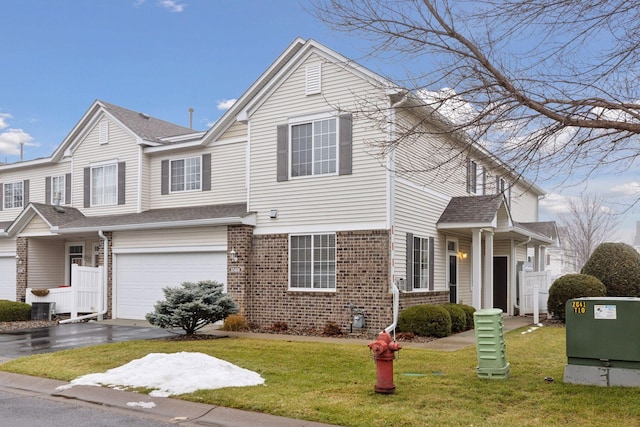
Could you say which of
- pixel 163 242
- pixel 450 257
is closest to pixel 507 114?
pixel 450 257

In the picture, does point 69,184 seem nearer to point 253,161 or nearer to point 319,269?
point 253,161

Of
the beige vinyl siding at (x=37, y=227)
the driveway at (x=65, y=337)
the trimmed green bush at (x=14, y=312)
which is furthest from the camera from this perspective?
the beige vinyl siding at (x=37, y=227)

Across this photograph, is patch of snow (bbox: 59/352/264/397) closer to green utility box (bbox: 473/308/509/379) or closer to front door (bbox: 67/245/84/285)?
green utility box (bbox: 473/308/509/379)

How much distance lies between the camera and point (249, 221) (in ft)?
55.8

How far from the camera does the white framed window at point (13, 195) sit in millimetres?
25609

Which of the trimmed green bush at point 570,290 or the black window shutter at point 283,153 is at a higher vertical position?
the black window shutter at point 283,153

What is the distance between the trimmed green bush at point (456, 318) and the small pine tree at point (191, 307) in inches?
226

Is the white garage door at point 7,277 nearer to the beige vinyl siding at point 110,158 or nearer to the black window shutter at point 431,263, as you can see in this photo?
the beige vinyl siding at point 110,158

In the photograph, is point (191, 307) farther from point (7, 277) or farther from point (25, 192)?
point (25, 192)

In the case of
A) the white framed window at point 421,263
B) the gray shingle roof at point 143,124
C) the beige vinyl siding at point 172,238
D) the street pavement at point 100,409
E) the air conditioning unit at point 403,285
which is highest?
the gray shingle roof at point 143,124

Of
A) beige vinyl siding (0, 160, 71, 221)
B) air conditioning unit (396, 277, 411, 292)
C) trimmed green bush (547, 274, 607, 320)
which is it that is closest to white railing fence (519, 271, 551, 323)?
trimmed green bush (547, 274, 607, 320)

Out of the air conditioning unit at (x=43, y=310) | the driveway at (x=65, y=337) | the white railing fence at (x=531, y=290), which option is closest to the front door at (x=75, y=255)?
the air conditioning unit at (x=43, y=310)

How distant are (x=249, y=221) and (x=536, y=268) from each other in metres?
14.7

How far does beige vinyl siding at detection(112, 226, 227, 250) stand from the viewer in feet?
58.0
